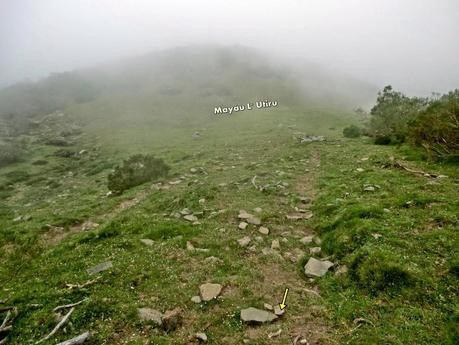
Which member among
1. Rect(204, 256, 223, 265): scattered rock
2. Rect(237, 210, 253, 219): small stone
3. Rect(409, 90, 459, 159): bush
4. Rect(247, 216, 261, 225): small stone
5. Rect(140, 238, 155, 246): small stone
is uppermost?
Rect(409, 90, 459, 159): bush

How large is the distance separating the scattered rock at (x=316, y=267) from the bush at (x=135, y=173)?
16572 mm

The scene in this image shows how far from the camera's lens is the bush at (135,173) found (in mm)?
23953

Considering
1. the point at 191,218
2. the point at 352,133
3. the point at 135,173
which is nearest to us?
the point at 191,218

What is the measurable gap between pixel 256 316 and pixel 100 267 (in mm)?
5530

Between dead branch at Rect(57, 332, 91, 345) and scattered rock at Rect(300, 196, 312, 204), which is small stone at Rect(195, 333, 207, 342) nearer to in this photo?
dead branch at Rect(57, 332, 91, 345)

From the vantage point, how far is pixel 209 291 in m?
9.32

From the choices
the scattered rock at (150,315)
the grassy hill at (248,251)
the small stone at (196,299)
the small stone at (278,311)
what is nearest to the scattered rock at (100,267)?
the grassy hill at (248,251)

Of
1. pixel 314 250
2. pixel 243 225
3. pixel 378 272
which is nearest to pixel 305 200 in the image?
pixel 243 225

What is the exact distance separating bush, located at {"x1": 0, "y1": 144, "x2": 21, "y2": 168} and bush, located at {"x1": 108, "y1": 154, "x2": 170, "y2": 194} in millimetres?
30714

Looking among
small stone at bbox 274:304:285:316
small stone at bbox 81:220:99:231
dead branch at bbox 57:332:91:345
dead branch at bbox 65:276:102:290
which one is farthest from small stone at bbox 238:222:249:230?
small stone at bbox 81:220:99:231

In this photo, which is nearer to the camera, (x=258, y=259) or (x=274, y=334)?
(x=274, y=334)

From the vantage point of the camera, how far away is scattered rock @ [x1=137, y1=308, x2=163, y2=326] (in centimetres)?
818

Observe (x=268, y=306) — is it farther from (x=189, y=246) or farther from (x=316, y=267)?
(x=189, y=246)

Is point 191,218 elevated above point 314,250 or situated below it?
below
